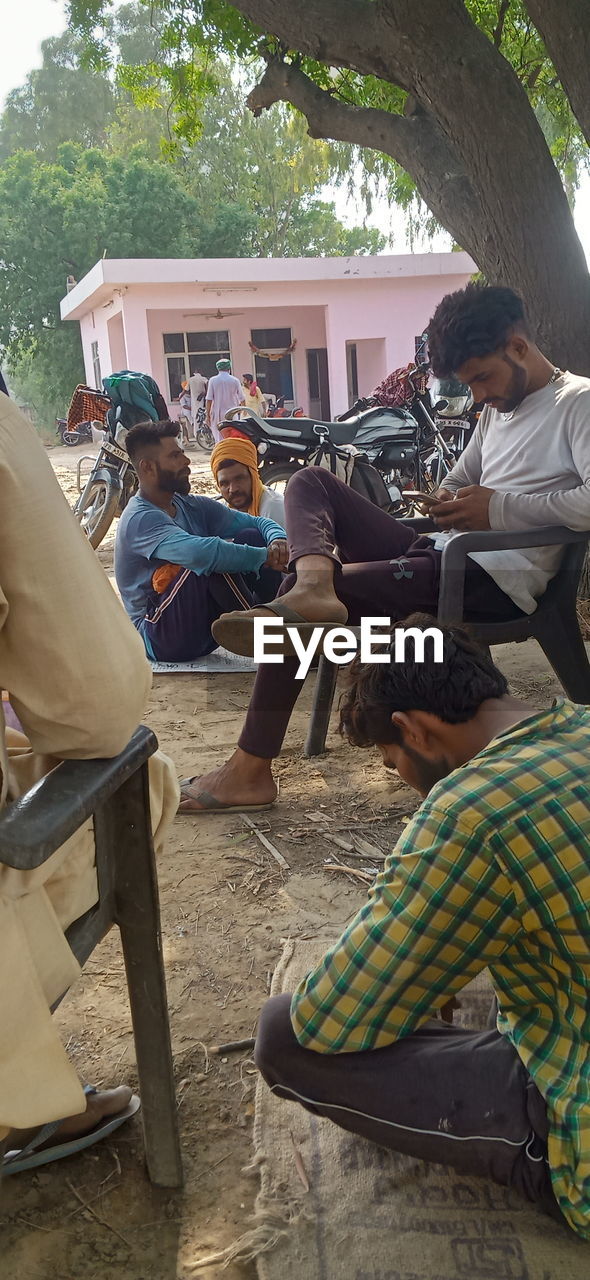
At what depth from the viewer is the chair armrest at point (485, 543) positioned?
294 cm

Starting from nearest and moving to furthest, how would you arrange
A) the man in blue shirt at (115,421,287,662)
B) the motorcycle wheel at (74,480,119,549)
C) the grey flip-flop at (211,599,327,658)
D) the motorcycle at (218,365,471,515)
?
the grey flip-flop at (211,599,327,658) < the man in blue shirt at (115,421,287,662) < the motorcycle at (218,365,471,515) < the motorcycle wheel at (74,480,119,549)

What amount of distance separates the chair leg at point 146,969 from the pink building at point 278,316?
17.3 metres

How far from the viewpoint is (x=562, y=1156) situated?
1.30 meters

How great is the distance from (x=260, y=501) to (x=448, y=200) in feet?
5.75

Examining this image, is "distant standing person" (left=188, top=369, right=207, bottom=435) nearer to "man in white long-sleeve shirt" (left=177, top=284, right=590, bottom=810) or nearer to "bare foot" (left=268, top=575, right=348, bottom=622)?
"man in white long-sleeve shirt" (left=177, top=284, right=590, bottom=810)

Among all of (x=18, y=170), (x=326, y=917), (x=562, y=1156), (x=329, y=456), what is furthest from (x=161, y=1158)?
(x=18, y=170)

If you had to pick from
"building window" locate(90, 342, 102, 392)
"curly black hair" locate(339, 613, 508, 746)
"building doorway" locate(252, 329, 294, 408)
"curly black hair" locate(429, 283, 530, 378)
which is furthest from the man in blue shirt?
"building window" locate(90, 342, 102, 392)

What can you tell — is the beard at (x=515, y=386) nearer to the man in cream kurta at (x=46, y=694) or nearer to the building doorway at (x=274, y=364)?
the man in cream kurta at (x=46, y=694)

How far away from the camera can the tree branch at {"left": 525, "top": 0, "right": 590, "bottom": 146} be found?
→ 4133mm

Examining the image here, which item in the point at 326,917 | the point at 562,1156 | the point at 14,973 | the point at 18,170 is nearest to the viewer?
the point at 14,973

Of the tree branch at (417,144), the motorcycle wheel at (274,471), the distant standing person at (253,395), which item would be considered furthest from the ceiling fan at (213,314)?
the tree branch at (417,144)

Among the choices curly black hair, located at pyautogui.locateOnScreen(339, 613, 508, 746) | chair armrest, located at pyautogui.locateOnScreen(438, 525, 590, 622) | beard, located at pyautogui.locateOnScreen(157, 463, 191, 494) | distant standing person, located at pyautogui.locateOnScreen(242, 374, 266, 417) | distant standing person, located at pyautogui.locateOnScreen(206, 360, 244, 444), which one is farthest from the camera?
distant standing person, located at pyautogui.locateOnScreen(242, 374, 266, 417)

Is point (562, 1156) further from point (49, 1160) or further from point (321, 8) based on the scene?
point (321, 8)

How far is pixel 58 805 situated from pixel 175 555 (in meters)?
3.20
